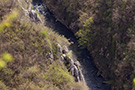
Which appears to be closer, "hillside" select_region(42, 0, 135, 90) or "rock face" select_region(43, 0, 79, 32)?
"hillside" select_region(42, 0, 135, 90)

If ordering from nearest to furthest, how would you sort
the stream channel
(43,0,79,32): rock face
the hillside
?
the hillside → the stream channel → (43,0,79,32): rock face

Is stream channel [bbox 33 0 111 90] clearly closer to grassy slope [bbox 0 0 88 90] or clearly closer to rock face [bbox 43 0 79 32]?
rock face [bbox 43 0 79 32]

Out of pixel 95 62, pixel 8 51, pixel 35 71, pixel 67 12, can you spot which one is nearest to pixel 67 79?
pixel 35 71

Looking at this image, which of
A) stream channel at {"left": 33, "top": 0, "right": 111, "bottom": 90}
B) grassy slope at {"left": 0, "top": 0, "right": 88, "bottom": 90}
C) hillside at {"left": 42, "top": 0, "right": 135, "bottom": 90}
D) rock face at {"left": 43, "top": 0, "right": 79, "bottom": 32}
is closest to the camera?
grassy slope at {"left": 0, "top": 0, "right": 88, "bottom": 90}

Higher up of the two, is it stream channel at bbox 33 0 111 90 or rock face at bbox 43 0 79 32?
rock face at bbox 43 0 79 32

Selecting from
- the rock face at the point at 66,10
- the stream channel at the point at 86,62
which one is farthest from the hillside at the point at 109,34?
the stream channel at the point at 86,62

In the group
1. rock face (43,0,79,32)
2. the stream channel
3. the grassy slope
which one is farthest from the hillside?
the grassy slope

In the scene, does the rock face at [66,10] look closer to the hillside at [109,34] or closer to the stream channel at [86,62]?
the hillside at [109,34]

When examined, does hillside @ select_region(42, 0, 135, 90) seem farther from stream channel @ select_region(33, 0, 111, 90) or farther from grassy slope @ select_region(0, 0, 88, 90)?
grassy slope @ select_region(0, 0, 88, 90)
